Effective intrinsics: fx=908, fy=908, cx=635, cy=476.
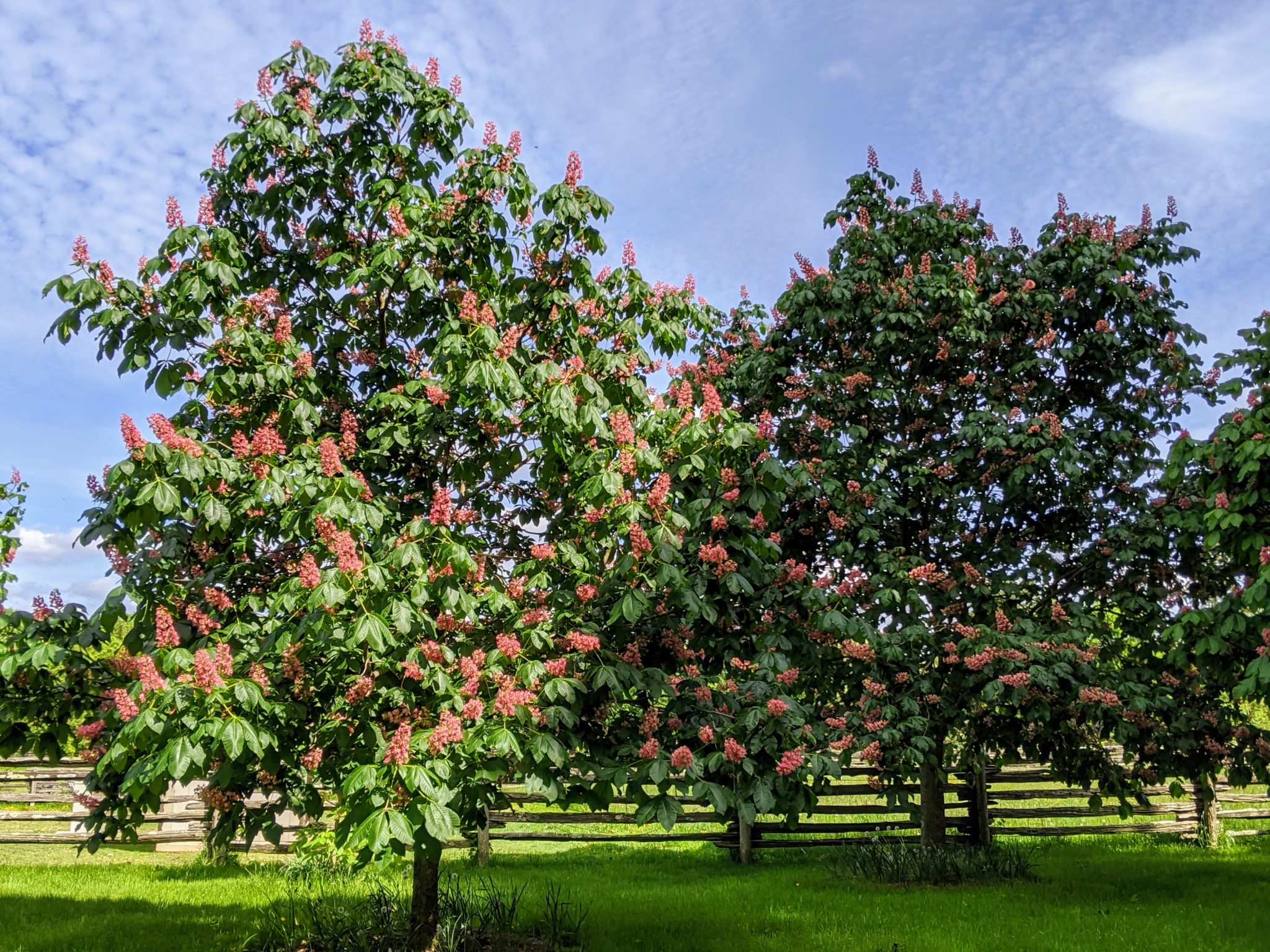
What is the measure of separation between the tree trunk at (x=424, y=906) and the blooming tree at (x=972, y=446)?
3772mm

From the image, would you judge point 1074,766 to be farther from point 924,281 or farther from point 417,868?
point 417,868

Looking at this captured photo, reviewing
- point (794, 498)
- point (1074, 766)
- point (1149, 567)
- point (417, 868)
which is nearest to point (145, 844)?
point (417, 868)

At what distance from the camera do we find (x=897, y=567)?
854cm

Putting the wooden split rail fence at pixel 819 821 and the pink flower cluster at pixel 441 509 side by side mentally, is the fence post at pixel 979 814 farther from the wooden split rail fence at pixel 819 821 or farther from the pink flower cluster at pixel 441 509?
the pink flower cluster at pixel 441 509

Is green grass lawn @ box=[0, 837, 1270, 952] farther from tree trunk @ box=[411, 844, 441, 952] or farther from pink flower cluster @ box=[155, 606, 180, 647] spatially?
pink flower cluster @ box=[155, 606, 180, 647]

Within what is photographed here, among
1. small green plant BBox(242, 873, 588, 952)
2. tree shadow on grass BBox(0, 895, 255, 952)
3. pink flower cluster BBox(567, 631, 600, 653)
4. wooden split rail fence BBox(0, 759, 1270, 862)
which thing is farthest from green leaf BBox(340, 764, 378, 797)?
wooden split rail fence BBox(0, 759, 1270, 862)

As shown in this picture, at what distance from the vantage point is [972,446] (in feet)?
30.3

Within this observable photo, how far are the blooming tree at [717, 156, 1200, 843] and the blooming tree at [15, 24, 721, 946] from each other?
10.5 ft

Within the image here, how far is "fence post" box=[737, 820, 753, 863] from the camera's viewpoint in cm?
1248

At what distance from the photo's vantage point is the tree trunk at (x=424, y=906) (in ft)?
22.0

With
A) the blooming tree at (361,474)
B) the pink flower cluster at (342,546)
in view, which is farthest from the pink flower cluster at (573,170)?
the pink flower cluster at (342,546)

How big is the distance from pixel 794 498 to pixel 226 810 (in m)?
5.69

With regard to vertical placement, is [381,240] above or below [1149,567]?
above

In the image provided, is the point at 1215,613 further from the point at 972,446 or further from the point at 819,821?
the point at 819,821
